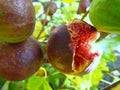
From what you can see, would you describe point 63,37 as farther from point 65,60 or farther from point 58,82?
point 58,82

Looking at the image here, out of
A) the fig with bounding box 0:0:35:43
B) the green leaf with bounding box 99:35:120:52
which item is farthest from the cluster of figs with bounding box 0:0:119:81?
the green leaf with bounding box 99:35:120:52

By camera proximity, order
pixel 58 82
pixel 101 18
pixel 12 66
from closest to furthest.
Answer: pixel 101 18 < pixel 12 66 < pixel 58 82

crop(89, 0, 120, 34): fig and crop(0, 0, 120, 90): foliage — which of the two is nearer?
crop(89, 0, 120, 34): fig

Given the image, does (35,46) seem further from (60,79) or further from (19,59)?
(60,79)

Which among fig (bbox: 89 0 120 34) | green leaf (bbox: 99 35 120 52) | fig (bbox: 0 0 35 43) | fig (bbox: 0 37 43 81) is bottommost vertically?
green leaf (bbox: 99 35 120 52)

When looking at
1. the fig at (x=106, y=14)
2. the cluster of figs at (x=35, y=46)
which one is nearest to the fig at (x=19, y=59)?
the cluster of figs at (x=35, y=46)

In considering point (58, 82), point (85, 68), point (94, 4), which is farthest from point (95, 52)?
point (58, 82)

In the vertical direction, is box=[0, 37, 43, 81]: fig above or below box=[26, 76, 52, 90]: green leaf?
above

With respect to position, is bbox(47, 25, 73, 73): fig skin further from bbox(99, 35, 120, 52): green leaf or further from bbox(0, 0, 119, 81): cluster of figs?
bbox(99, 35, 120, 52): green leaf
